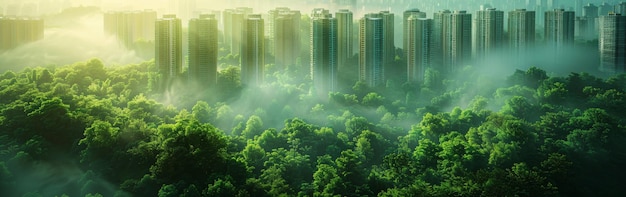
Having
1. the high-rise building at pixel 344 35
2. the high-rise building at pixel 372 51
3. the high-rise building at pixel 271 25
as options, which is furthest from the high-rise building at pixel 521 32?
the high-rise building at pixel 271 25

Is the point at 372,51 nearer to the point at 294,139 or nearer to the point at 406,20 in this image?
the point at 406,20

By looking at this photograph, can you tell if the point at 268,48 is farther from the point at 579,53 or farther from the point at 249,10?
the point at 579,53

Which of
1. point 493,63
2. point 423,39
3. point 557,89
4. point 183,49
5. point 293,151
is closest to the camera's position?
point 293,151

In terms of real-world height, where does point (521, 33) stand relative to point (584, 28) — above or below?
below

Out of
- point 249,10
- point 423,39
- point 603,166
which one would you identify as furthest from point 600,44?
point 249,10

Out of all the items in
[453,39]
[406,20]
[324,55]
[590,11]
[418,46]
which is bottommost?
[324,55]

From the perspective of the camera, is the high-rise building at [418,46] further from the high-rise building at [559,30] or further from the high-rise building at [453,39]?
the high-rise building at [559,30]

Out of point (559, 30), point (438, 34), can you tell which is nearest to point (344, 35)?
point (438, 34)

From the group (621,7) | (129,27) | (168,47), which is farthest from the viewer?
(621,7)
